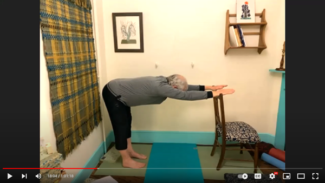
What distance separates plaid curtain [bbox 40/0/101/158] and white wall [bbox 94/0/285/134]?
33 centimetres

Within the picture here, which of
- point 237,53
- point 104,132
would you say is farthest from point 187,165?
point 237,53

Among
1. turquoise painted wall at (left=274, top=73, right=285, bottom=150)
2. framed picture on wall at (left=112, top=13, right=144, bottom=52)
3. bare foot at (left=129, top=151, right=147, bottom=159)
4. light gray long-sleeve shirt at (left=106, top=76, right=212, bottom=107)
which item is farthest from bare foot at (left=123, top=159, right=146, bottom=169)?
turquoise painted wall at (left=274, top=73, right=285, bottom=150)

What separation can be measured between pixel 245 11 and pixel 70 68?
6.19ft

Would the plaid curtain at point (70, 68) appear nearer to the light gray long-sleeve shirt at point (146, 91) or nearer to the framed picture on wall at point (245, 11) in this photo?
the light gray long-sleeve shirt at point (146, 91)

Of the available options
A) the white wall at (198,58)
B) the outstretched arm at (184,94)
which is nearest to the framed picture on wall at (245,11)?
the white wall at (198,58)

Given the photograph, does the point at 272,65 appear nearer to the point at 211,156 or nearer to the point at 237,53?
the point at 237,53

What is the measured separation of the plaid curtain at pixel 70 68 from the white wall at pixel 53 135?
1.3 inches

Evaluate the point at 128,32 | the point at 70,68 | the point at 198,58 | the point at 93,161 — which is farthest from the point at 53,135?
the point at 198,58

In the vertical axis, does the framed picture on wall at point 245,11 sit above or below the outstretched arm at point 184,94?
above

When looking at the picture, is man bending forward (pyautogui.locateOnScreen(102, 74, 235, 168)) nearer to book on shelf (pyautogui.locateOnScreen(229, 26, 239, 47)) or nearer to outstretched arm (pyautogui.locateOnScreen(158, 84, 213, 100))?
outstretched arm (pyautogui.locateOnScreen(158, 84, 213, 100))

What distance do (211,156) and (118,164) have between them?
1041 mm

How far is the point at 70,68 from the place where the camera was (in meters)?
1.66

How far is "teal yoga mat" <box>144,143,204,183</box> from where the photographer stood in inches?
73.0

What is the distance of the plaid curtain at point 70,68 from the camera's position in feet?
4.66
